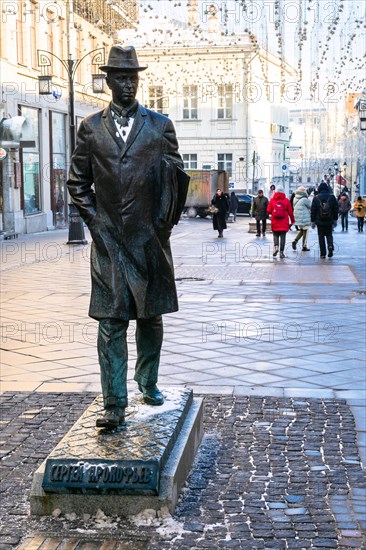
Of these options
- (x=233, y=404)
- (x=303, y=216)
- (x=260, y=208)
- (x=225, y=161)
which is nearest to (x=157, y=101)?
(x=225, y=161)

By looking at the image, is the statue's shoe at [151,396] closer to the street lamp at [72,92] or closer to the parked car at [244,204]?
the street lamp at [72,92]

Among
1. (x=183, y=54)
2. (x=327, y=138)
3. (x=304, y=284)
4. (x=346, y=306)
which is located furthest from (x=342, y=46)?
(x=327, y=138)

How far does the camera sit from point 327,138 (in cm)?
5791

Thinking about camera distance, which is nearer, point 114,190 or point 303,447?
point 114,190

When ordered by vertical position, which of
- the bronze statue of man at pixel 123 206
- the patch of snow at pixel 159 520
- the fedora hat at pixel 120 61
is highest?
the fedora hat at pixel 120 61

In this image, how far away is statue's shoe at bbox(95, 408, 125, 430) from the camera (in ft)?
16.0

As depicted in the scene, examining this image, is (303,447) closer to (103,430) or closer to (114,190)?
(103,430)

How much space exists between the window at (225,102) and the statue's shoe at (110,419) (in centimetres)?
4859

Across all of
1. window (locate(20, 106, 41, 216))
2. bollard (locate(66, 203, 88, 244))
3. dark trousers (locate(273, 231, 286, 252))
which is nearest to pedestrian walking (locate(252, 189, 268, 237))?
bollard (locate(66, 203, 88, 244))

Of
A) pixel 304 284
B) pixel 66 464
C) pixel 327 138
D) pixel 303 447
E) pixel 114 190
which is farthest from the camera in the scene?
pixel 327 138

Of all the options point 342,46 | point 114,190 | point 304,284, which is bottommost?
point 304,284

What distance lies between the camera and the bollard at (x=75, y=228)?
23.1 m

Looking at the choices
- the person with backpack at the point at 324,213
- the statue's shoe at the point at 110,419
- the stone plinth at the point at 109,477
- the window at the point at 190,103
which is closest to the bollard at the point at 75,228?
the person with backpack at the point at 324,213

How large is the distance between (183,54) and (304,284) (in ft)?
123
